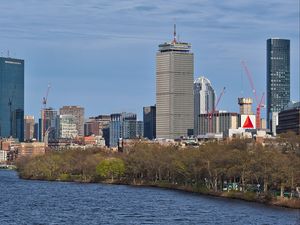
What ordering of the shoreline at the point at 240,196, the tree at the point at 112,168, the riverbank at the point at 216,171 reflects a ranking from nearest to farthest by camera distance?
the shoreline at the point at 240,196 < the riverbank at the point at 216,171 < the tree at the point at 112,168

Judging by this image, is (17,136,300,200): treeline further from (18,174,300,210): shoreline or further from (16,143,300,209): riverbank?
(18,174,300,210): shoreline

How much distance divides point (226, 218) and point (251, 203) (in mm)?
22565

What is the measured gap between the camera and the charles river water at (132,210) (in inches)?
3580

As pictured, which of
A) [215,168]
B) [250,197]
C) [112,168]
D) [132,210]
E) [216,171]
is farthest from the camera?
[112,168]

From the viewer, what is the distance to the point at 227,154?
5502 inches

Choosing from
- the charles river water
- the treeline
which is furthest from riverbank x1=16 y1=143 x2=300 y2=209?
the charles river water

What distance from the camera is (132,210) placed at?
10444cm

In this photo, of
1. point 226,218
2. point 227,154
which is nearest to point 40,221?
point 226,218

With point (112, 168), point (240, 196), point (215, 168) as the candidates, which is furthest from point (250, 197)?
point (112, 168)

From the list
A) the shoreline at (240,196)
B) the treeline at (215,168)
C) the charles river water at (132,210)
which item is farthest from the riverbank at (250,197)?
the charles river water at (132,210)

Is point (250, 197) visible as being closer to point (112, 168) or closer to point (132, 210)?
point (132, 210)

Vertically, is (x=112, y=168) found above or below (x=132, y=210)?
above

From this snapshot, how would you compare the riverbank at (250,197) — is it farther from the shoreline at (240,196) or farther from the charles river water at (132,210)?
the charles river water at (132,210)

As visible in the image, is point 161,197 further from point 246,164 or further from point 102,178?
point 102,178
